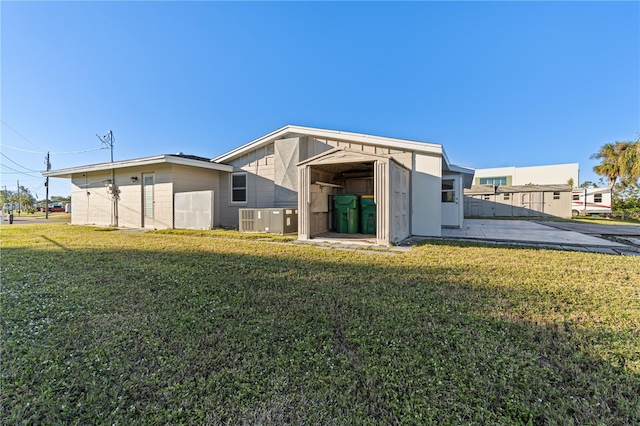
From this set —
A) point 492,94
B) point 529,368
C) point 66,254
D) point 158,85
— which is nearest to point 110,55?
point 158,85

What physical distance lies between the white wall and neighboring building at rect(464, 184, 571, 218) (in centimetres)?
1682

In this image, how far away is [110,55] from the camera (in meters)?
11.6

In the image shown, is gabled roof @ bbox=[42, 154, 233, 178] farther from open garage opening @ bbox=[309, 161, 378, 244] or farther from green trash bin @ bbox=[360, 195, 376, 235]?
green trash bin @ bbox=[360, 195, 376, 235]

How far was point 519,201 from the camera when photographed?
72.7 ft

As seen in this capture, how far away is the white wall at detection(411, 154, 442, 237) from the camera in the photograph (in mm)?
8898

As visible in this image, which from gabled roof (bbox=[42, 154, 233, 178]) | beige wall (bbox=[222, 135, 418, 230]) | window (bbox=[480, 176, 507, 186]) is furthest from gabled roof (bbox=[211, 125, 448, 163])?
window (bbox=[480, 176, 507, 186])

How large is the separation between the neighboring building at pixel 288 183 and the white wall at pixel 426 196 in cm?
3

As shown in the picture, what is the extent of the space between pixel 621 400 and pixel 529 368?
17.1 inches

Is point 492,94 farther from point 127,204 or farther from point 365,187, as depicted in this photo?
point 127,204

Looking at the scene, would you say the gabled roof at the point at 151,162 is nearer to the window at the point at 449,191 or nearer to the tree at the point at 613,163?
the window at the point at 449,191

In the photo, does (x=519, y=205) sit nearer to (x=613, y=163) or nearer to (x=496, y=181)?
(x=613, y=163)

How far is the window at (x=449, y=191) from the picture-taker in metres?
11.9

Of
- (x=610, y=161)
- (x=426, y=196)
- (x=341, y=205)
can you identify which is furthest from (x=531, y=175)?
(x=341, y=205)

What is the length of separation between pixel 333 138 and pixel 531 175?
46.2m
